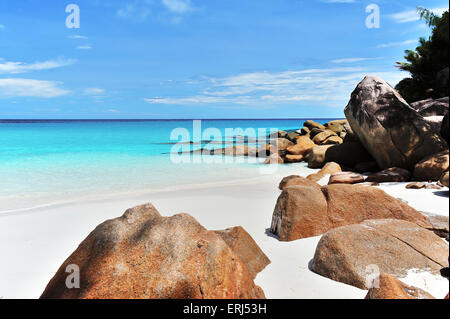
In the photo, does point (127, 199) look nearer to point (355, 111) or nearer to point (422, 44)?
point (355, 111)

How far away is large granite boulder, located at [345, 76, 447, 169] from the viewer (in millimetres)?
9602

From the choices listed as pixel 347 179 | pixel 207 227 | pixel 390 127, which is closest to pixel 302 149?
pixel 390 127

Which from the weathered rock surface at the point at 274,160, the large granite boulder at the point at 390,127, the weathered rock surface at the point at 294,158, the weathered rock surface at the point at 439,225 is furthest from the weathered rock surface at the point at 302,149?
the weathered rock surface at the point at 439,225

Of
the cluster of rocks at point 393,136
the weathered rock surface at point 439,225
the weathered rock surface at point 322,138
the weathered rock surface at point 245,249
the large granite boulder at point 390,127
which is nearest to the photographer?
the weathered rock surface at point 245,249

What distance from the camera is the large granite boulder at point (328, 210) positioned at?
4.76 metres

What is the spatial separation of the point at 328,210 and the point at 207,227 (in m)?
2.12

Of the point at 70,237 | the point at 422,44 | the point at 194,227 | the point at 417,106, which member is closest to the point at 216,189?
the point at 70,237

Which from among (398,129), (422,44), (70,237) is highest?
(422,44)

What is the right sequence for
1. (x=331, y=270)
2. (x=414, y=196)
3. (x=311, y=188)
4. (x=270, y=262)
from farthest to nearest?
(x=414, y=196)
(x=311, y=188)
(x=270, y=262)
(x=331, y=270)

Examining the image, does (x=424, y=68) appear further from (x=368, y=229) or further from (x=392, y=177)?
(x=368, y=229)

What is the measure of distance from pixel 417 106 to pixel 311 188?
10750 millimetres

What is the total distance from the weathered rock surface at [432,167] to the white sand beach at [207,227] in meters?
0.97

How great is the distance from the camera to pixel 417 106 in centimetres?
1330

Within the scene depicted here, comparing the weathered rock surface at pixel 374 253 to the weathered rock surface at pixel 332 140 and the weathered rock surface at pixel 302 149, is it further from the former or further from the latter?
the weathered rock surface at pixel 332 140
